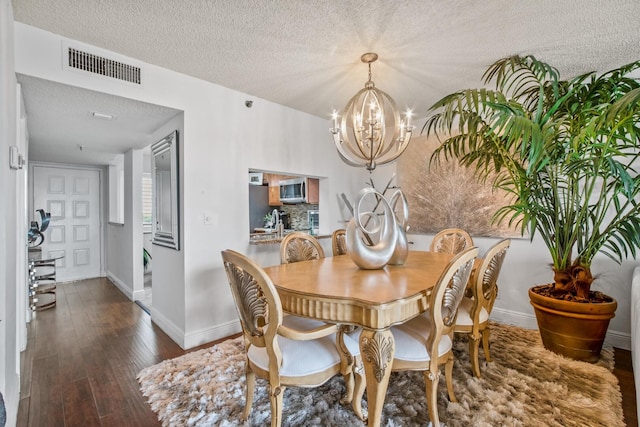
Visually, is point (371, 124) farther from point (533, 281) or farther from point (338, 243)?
point (533, 281)

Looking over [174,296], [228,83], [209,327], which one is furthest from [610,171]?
[174,296]

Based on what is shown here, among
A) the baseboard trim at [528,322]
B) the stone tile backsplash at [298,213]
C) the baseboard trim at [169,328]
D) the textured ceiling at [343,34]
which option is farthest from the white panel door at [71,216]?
the baseboard trim at [528,322]

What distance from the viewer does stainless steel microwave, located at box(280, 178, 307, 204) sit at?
4.62m

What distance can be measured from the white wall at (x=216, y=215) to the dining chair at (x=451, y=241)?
539 millimetres

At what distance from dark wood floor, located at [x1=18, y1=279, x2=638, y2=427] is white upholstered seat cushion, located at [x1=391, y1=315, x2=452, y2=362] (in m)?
1.12

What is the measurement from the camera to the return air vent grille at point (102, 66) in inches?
83.5

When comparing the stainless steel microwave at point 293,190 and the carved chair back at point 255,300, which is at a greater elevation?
the stainless steel microwave at point 293,190

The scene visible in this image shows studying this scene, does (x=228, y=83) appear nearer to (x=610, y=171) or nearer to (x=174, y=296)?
(x=174, y=296)

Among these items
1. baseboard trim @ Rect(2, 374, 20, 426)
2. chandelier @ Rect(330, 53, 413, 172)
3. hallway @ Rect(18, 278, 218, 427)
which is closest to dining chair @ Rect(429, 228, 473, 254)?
chandelier @ Rect(330, 53, 413, 172)

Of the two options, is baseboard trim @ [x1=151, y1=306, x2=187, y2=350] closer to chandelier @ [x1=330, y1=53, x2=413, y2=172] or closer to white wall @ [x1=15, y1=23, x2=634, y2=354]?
white wall @ [x1=15, y1=23, x2=634, y2=354]

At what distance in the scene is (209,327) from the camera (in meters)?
2.79

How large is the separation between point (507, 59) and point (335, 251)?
218cm

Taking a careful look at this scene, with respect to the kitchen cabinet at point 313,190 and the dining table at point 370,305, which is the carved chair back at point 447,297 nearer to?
the dining table at point 370,305

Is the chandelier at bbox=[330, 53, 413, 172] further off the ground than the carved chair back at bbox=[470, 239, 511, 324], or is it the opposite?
the chandelier at bbox=[330, 53, 413, 172]
